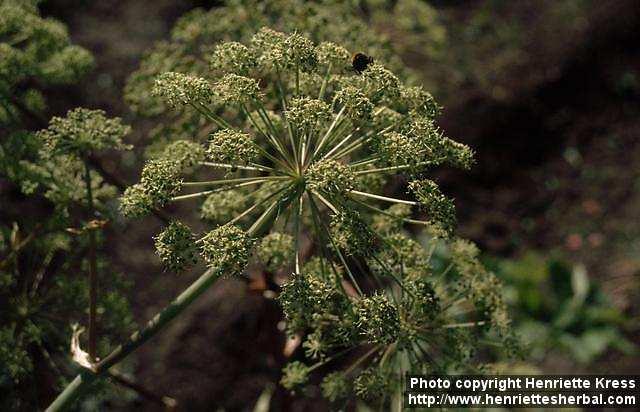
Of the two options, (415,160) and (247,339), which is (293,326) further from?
(247,339)

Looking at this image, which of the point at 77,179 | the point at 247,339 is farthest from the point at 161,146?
the point at 247,339

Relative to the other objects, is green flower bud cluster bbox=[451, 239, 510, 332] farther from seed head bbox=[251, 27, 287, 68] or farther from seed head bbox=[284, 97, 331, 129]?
seed head bbox=[251, 27, 287, 68]

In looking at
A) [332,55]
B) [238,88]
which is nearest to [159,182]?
[238,88]

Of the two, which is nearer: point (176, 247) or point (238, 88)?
point (176, 247)

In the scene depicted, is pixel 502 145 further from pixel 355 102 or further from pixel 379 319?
pixel 379 319

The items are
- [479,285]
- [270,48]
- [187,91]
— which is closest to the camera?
[187,91]
